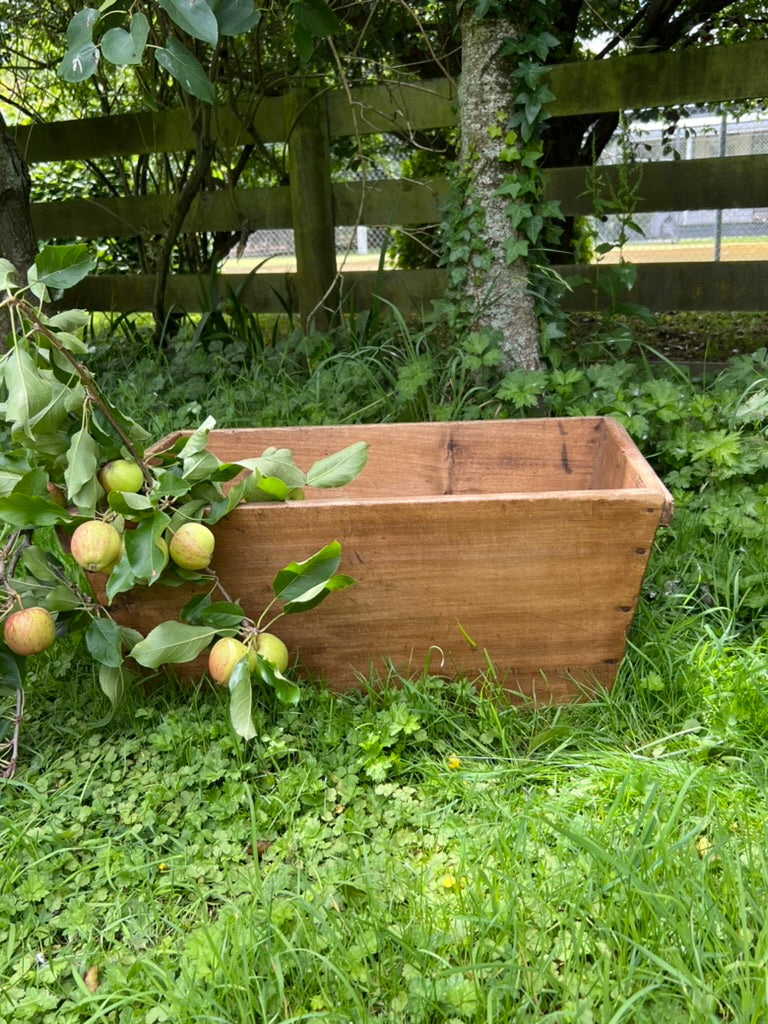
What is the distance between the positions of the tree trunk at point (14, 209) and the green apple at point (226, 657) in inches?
107

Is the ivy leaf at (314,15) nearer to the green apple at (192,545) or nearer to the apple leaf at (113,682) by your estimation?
the green apple at (192,545)

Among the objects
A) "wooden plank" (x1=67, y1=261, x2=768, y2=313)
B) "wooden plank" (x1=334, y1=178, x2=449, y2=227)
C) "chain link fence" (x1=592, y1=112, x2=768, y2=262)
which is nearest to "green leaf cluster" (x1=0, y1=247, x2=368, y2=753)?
"wooden plank" (x1=67, y1=261, x2=768, y2=313)

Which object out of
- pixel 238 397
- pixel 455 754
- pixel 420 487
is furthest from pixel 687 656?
pixel 238 397

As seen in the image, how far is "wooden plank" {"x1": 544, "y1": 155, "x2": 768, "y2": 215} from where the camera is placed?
370 centimetres

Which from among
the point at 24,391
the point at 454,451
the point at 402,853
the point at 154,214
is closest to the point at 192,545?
the point at 24,391

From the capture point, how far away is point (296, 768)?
1.73 meters

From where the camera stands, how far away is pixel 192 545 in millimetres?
1729

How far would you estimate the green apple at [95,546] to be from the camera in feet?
5.58

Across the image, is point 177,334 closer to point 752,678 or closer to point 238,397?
point 238,397

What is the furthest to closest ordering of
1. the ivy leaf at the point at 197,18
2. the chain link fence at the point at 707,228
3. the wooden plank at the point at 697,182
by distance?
the chain link fence at the point at 707,228 < the wooden plank at the point at 697,182 < the ivy leaf at the point at 197,18

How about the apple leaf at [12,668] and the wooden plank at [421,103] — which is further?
the wooden plank at [421,103]

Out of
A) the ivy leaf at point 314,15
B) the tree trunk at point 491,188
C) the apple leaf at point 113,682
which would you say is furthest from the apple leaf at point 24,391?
the tree trunk at point 491,188

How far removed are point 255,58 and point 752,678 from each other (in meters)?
3.66

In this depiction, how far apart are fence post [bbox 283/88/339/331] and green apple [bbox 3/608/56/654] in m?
2.53
